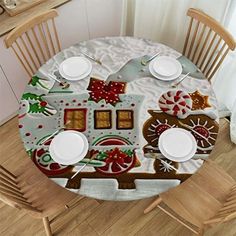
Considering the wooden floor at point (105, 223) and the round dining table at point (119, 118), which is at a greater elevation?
the round dining table at point (119, 118)

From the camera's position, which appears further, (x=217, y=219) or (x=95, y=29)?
(x=95, y=29)

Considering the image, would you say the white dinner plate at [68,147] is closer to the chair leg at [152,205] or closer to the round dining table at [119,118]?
the round dining table at [119,118]

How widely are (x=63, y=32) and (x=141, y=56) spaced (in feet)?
2.28

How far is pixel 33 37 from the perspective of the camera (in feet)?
6.14

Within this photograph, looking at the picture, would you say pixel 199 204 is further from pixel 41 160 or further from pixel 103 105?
pixel 41 160

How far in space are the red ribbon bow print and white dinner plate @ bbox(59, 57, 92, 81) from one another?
0.07m

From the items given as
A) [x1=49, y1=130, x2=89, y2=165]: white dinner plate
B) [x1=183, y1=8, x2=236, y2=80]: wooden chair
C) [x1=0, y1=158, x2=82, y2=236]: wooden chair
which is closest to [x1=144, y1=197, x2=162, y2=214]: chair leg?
[x1=0, y1=158, x2=82, y2=236]: wooden chair

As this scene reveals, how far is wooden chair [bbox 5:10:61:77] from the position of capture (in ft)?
5.38

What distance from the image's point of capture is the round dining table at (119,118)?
1303mm

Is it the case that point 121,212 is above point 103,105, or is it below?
below

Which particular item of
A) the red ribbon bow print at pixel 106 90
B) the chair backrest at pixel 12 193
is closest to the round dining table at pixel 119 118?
the red ribbon bow print at pixel 106 90

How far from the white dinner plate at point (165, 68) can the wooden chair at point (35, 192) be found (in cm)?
77

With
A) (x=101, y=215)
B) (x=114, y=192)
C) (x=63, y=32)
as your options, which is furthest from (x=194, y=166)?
(x=63, y=32)

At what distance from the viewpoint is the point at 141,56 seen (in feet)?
5.50
